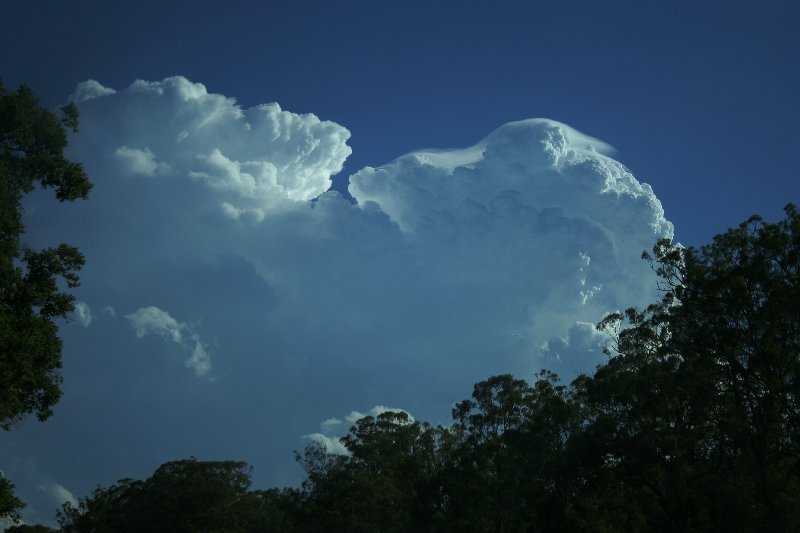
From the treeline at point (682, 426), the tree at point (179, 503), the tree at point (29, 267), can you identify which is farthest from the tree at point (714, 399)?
the tree at point (179, 503)

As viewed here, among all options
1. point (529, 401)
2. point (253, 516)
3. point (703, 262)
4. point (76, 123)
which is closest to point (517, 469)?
point (529, 401)

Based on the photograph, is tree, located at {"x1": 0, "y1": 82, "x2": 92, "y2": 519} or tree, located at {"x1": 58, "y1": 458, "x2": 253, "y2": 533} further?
Result: tree, located at {"x1": 58, "y1": 458, "x2": 253, "y2": 533}

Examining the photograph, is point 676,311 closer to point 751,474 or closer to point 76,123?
point 751,474

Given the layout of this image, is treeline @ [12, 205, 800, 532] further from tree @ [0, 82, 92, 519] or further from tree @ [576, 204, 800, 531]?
tree @ [0, 82, 92, 519]

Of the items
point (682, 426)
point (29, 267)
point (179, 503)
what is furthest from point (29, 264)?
point (179, 503)

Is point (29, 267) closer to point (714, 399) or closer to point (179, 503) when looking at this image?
point (714, 399)

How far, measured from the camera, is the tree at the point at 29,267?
22.8 metres

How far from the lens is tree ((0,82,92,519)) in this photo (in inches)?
899

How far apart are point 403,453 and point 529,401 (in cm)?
1884

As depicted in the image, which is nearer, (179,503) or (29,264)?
(29,264)

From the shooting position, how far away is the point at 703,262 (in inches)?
1093

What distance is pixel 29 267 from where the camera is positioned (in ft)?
81.1

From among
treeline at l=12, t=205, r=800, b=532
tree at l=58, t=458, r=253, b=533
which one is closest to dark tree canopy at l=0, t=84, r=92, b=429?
treeline at l=12, t=205, r=800, b=532

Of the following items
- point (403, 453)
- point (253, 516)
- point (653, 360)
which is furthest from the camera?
point (253, 516)
